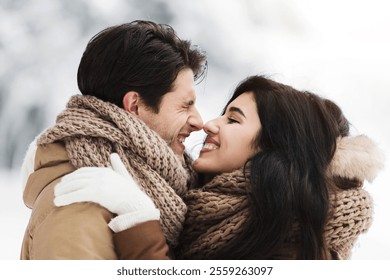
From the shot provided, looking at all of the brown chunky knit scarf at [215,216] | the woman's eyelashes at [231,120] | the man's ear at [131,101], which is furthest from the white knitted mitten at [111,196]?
the woman's eyelashes at [231,120]

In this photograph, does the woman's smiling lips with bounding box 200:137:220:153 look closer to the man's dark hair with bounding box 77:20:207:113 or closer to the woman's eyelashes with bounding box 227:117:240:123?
the woman's eyelashes with bounding box 227:117:240:123

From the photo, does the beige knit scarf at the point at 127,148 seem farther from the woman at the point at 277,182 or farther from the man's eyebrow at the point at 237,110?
the man's eyebrow at the point at 237,110

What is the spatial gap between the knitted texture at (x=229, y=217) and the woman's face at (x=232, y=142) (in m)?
0.11

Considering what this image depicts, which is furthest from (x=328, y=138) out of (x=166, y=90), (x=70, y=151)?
(x=70, y=151)

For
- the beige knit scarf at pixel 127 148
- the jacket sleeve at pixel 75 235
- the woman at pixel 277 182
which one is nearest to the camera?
the jacket sleeve at pixel 75 235

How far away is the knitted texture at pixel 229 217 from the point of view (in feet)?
5.52

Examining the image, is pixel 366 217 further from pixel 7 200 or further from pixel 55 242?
pixel 7 200

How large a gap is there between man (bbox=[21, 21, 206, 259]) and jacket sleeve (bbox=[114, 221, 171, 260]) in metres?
0.01

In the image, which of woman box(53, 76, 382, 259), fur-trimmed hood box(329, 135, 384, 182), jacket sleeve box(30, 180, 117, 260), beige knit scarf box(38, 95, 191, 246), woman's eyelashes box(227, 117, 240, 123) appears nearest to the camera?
jacket sleeve box(30, 180, 117, 260)

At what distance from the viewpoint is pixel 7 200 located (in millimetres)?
2422

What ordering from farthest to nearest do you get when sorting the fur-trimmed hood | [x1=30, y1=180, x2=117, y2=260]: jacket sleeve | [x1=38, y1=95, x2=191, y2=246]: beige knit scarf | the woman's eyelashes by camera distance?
the woman's eyelashes
the fur-trimmed hood
[x1=38, y1=95, x2=191, y2=246]: beige knit scarf
[x1=30, y1=180, x2=117, y2=260]: jacket sleeve

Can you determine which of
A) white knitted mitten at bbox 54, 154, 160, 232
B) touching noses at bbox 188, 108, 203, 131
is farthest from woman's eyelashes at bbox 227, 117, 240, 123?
white knitted mitten at bbox 54, 154, 160, 232

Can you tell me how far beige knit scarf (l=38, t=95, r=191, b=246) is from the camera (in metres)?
1.57

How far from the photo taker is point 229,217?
1697mm
